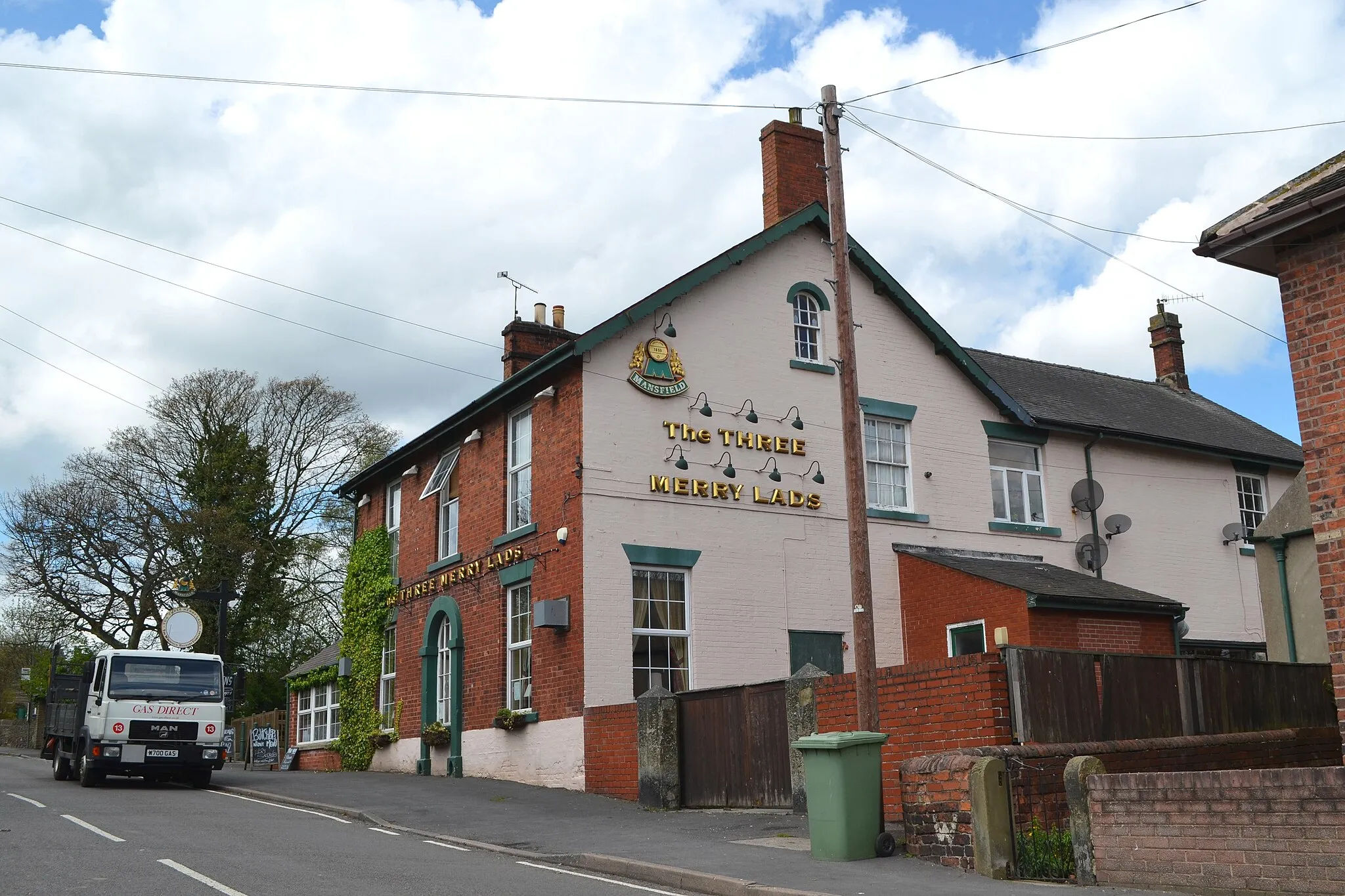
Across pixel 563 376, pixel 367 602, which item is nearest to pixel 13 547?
pixel 367 602

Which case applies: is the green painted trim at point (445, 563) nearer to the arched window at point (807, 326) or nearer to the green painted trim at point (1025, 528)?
the arched window at point (807, 326)

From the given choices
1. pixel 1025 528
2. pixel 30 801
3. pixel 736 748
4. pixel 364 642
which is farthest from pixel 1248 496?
pixel 30 801

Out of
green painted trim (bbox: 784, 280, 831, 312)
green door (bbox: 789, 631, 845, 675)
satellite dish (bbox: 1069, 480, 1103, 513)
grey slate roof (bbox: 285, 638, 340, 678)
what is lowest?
green door (bbox: 789, 631, 845, 675)

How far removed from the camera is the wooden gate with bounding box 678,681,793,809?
569 inches

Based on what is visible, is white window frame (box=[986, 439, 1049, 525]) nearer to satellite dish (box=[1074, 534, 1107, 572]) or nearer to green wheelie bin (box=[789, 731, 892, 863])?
satellite dish (box=[1074, 534, 1107, 572])

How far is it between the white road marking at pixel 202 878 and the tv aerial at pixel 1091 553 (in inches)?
685

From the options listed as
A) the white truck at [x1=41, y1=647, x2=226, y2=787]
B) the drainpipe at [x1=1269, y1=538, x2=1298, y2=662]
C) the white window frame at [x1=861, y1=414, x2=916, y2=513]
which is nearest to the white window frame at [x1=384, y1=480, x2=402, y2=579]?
the white truck at [x1=41, y1=647, x2=226, y2=787]

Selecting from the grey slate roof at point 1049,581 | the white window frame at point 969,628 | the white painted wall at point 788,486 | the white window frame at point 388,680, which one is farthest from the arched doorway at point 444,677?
Result: the white window frame at point 969,628

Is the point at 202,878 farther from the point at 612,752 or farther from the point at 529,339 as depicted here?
the point at 529,339

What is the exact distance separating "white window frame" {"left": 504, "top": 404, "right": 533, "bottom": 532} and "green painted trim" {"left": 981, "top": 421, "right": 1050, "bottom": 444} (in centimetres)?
858

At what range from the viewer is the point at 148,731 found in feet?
63.2

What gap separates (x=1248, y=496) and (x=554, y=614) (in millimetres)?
16246

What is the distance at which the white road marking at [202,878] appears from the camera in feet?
29.3

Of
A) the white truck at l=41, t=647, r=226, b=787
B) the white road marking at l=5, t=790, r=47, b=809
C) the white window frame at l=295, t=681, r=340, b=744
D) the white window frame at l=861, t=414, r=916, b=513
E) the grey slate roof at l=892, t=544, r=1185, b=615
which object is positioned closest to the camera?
the white road marking at l=5, t=790, r=47, b=809
